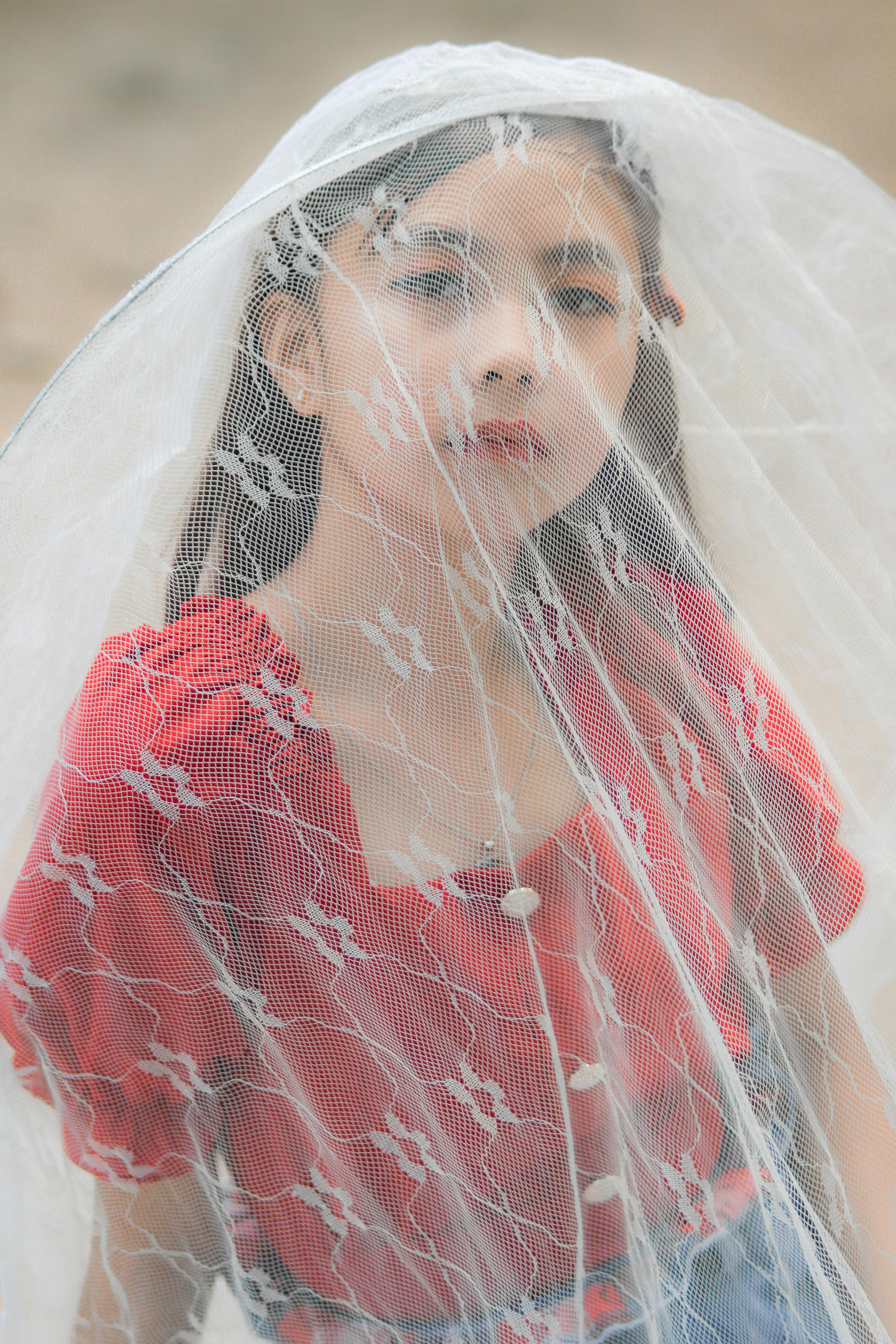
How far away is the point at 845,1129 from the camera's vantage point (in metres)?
0.57

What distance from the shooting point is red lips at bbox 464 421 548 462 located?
53 centimetres

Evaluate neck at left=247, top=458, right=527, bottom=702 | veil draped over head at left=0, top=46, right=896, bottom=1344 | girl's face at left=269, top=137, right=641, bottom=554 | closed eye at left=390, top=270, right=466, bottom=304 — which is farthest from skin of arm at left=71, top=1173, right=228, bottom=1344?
closed eye at left=390, top=270, right=466, bottom=304

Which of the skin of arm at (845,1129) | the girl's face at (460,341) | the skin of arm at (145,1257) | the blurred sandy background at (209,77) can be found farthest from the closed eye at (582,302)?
the blurred sandy background at (209,77)

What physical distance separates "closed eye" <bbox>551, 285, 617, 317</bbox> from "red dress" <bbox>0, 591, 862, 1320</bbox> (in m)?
0.19

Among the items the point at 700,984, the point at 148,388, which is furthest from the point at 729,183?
the point at 700,984

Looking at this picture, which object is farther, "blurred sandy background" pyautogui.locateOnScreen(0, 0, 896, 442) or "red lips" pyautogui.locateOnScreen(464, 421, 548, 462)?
"blurred sandy background" pyautogui.locateOnScreen(0, 0, 896, 442)

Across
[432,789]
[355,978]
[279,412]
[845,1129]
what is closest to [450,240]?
[279,412]

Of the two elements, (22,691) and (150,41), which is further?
(150,41)

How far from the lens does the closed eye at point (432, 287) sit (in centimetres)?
52

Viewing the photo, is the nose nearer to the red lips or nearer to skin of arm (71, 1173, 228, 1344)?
the red lips

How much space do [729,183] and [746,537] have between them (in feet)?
0.72

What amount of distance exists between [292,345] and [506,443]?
0.13 metres

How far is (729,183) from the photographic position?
1.95ft

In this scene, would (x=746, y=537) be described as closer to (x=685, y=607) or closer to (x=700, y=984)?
(x=685, y=607)
